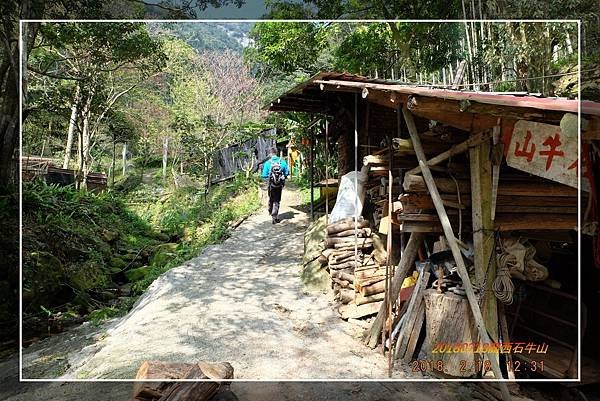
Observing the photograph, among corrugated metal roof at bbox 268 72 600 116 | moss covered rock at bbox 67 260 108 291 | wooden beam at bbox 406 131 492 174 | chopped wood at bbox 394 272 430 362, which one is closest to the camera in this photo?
corrugated metal roof at bbox 268 72 600 116

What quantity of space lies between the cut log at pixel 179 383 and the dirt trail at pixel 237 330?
58 cm

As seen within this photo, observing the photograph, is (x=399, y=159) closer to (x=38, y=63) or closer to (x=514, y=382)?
(x=514, y=382)

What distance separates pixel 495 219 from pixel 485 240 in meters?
0.21

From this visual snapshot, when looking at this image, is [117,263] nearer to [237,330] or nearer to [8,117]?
[8,117]

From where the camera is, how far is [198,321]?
5.01 m

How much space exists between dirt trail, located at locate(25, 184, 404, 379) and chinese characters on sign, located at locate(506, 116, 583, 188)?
7.32ft

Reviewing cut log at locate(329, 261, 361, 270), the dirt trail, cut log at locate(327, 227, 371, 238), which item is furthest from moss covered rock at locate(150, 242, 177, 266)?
cut log at locate(327, 227, 371, 238)

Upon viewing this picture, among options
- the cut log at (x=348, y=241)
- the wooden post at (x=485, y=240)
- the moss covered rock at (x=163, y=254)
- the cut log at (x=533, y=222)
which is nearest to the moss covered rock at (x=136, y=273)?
the moss covered rock at (x=163, y=254)

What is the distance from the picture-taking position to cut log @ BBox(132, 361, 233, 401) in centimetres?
273

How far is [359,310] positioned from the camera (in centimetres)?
521

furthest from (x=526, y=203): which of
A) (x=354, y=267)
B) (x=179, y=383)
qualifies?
(x=179, y=383)

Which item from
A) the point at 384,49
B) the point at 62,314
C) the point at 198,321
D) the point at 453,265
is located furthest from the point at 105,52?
the point at 453,265

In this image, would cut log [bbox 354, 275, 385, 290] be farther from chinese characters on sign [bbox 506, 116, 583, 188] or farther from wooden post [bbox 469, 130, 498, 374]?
chinese characters on sign [bbox 506, 116, 583, 188]

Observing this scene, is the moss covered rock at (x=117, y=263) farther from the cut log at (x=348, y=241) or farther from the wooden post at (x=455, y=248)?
the wooden post at (x=455, y=248)
